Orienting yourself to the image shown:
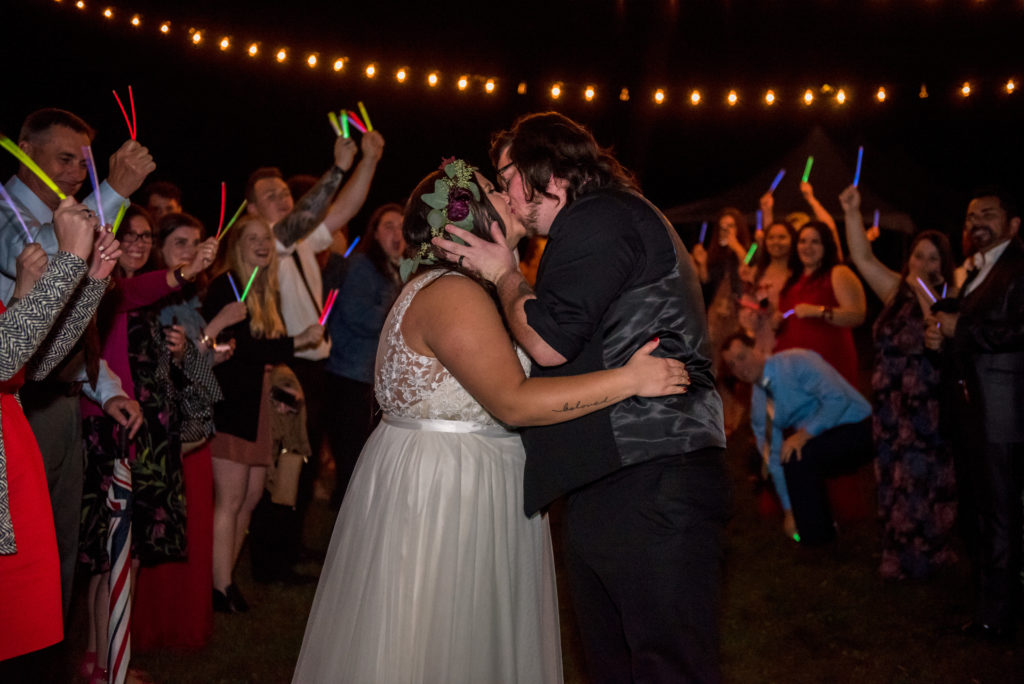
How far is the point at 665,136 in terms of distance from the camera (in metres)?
14.3

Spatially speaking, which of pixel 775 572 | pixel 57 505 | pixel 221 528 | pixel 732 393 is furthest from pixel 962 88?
pixel 57 505

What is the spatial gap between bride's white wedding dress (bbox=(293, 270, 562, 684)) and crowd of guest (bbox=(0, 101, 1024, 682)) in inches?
29.9

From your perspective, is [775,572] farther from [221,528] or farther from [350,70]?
[350,70]

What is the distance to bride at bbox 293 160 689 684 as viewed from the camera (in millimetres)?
2311

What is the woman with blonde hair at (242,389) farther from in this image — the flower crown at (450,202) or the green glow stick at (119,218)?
the flower crown at (450,202)

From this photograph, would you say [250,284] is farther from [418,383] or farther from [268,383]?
[418,383]

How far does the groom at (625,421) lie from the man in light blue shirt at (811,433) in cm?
344

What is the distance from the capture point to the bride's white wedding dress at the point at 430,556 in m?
2.36

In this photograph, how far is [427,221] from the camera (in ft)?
8.30

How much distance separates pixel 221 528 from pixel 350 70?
5.25m

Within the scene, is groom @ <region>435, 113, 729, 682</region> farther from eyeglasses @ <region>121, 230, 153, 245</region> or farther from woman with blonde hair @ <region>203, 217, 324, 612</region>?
woman with blonde hair @ <region>203, 217, 324, 612</region>

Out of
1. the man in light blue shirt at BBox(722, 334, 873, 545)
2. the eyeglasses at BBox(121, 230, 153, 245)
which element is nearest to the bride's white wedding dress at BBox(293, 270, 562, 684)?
the eyeglasses at BBox(121, 230, 153, 245)

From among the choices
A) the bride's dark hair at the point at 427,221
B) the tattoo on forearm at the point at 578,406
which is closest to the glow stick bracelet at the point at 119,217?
the bride's dark hair at the point at 427,221

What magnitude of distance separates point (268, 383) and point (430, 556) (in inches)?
93.2
